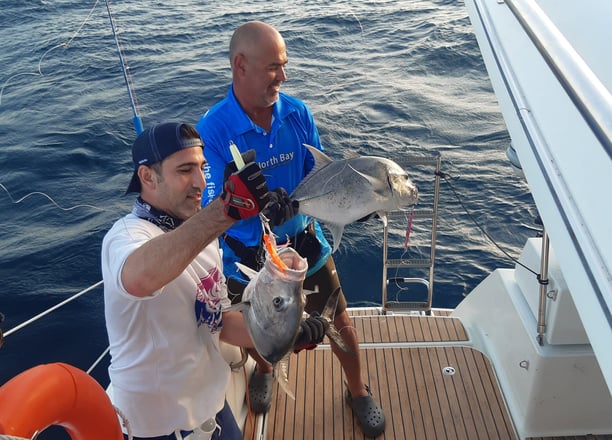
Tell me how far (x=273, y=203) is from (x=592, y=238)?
1.27 meters

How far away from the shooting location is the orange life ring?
5.00ft

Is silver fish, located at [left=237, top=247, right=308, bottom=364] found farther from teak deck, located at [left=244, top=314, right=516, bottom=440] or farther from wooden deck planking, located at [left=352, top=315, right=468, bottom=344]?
wooden deck planking, located at [left=352, top=315, right=468, bottom=344]

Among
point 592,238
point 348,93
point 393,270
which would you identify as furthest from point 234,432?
point 348,93

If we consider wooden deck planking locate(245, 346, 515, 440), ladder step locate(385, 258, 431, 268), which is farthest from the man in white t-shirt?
ladder step locate(385, 258, 431, 268)

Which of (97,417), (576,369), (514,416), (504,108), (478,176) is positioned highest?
(504,108)

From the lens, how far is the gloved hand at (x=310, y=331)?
7.32ft

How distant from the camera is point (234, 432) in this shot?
2.68 meters

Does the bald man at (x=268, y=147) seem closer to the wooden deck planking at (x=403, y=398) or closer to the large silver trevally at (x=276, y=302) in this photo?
the wooden deck planking at (x=403, y=398)

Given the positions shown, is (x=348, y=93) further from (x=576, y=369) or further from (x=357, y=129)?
(x=576, y=369)

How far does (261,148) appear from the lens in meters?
3.15

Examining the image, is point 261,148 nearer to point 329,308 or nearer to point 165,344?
point 329,308

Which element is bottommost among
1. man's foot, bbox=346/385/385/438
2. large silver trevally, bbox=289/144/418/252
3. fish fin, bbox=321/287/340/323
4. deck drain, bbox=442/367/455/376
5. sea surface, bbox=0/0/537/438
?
sea surface, bbox=0/0/537/438

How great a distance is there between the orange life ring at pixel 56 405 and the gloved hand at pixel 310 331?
0.73 m

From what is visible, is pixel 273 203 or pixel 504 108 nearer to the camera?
pixel 273 203
